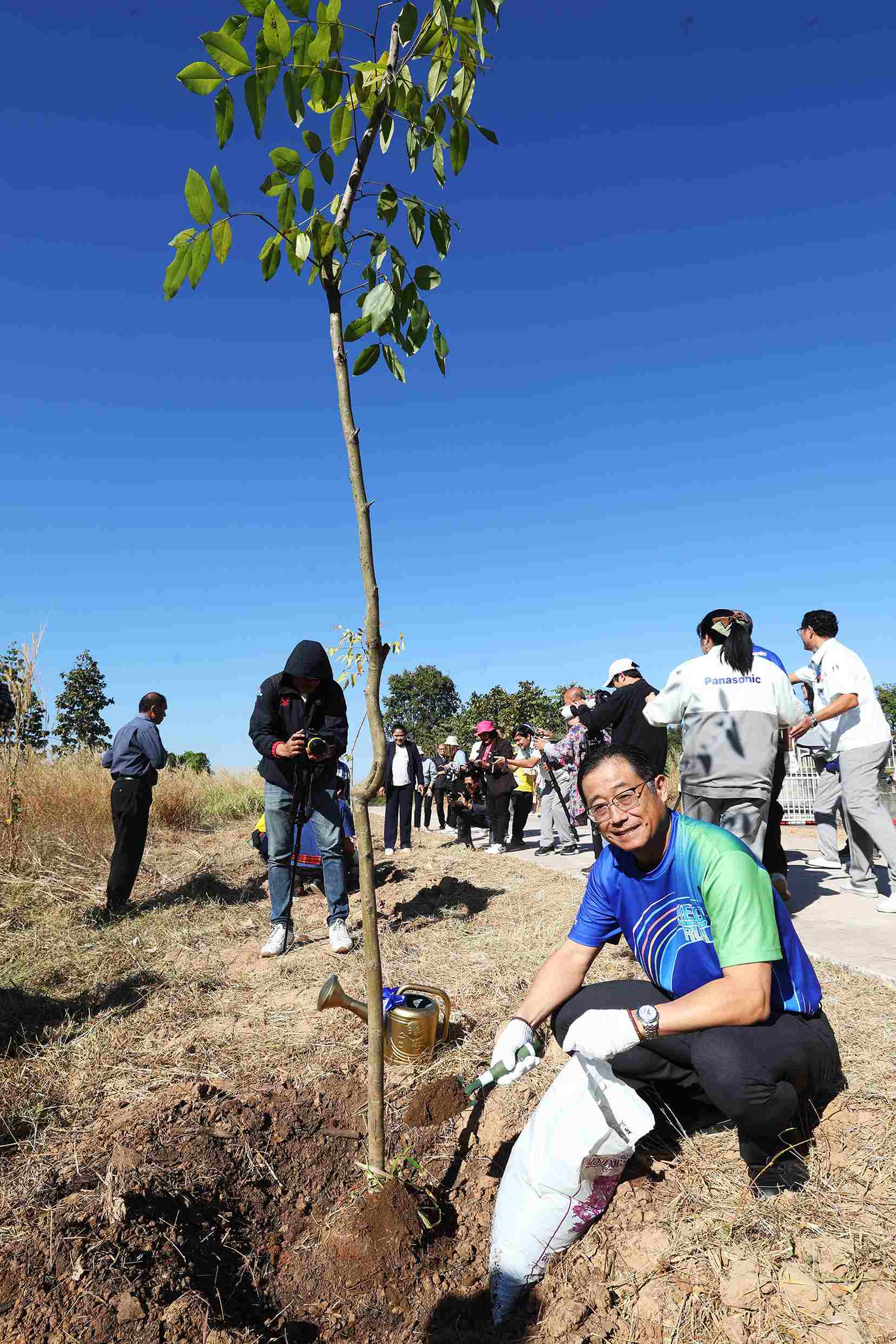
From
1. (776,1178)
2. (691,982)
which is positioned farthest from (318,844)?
(776,1178)

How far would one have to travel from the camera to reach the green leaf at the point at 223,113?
1.48 meters

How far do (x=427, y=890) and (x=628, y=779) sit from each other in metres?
4.79

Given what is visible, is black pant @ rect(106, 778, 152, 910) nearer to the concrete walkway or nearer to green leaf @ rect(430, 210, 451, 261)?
the concrete walkway

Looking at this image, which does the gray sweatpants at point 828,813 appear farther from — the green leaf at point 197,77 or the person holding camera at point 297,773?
the green leaf at point 197,77

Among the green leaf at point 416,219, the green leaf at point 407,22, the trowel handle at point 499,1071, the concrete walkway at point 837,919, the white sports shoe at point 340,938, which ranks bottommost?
the concrete walkway at point 837,919

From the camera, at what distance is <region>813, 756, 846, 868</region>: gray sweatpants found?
23.2 ft

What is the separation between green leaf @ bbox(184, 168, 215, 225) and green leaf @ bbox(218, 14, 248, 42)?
0.24m

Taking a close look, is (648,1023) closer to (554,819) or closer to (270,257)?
(270,257)

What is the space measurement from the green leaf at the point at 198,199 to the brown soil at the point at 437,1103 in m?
2.79

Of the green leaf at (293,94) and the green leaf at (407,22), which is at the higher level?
the green leaf at (407,22)

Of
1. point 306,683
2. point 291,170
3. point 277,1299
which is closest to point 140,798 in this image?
point 306,683

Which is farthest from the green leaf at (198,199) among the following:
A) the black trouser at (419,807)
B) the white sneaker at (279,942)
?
the black trouser at (419,807)

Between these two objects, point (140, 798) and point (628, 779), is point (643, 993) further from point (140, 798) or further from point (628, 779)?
point (140, 798)

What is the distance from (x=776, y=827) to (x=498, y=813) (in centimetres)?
494
